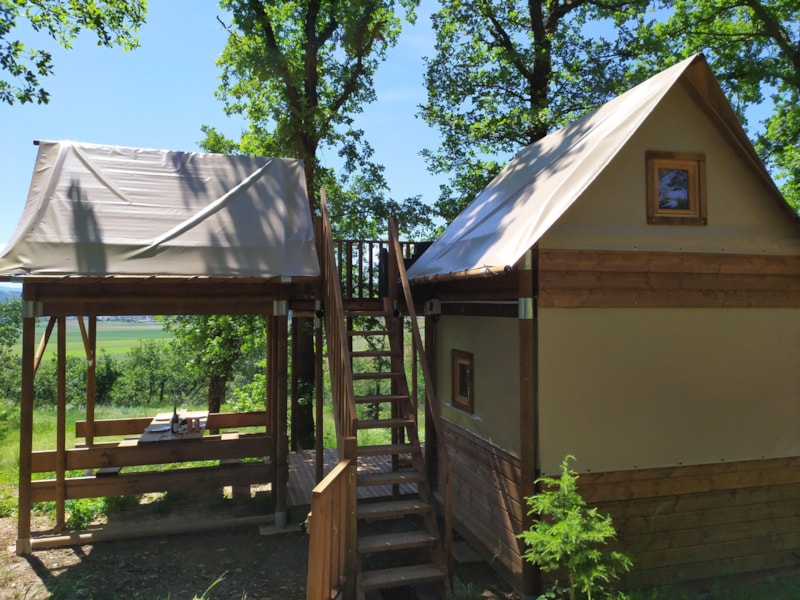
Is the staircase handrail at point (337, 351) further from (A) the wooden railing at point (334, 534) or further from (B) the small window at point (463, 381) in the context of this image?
(B) the small window at point (463, 381)

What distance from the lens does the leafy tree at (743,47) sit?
505 inches

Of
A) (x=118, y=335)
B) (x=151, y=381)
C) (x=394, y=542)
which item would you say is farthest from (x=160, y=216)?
(x=118, y=335)

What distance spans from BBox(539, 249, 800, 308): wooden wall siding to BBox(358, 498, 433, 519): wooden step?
248 centimetres

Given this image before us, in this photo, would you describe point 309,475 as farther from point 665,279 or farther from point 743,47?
point 743,47

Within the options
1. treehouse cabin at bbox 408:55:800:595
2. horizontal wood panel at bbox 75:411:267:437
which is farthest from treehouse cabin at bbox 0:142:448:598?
treehouse cabin at bbox 408:55:800:595

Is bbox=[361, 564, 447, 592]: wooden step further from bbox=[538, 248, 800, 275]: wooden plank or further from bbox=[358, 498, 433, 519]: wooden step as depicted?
bbox=[538, 248, 800, 275]: wooden plank

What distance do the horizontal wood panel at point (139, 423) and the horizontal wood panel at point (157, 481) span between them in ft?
5.92

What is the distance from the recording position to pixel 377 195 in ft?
46.6

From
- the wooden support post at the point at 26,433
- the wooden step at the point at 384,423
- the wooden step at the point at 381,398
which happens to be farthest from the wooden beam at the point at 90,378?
the wooden step at the point at 384,423

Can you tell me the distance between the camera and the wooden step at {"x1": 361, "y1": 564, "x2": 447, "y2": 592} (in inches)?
199

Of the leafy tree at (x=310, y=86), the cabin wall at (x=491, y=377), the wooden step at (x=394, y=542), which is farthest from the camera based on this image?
the leafy tree at (x=310, y=86)

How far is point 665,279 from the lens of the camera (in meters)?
5.64

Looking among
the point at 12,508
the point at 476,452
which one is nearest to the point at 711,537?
the point at 476,452

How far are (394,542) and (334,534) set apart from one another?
1.18 meters
